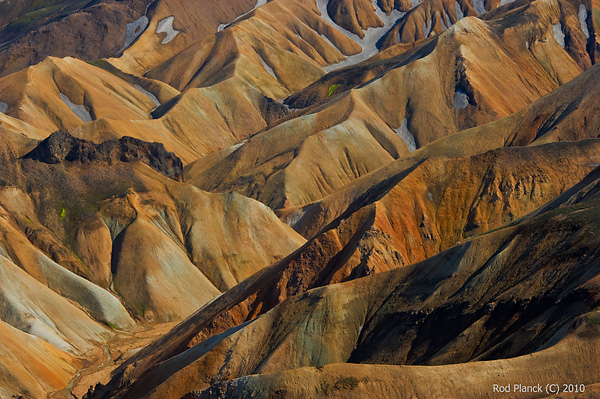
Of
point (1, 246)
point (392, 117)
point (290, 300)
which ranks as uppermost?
point (1, 246)

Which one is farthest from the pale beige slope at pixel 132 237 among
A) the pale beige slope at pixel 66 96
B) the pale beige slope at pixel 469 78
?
the pale beige slope at pixel 469 78

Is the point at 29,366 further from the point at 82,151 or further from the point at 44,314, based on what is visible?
the point at 82,151

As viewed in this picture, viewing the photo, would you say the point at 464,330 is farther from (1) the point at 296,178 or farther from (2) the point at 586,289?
(1) the point at 296,178

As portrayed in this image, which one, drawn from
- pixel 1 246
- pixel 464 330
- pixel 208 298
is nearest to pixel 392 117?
pixel 208 298

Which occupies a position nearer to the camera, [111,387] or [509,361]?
[509,361]

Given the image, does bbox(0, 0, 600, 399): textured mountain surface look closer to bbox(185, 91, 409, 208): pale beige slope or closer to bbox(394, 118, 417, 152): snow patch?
bbox(394, 118, 417, 152): snow patch

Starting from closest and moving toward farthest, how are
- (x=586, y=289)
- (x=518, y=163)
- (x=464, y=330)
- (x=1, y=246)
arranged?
(x=586, y=289) → (x=464, y=330) → (x=518, y=163) → (x=1, y=246)

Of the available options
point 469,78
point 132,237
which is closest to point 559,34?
point 469,78

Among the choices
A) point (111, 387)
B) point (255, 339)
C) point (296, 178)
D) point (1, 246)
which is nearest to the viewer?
point (255, 339)
